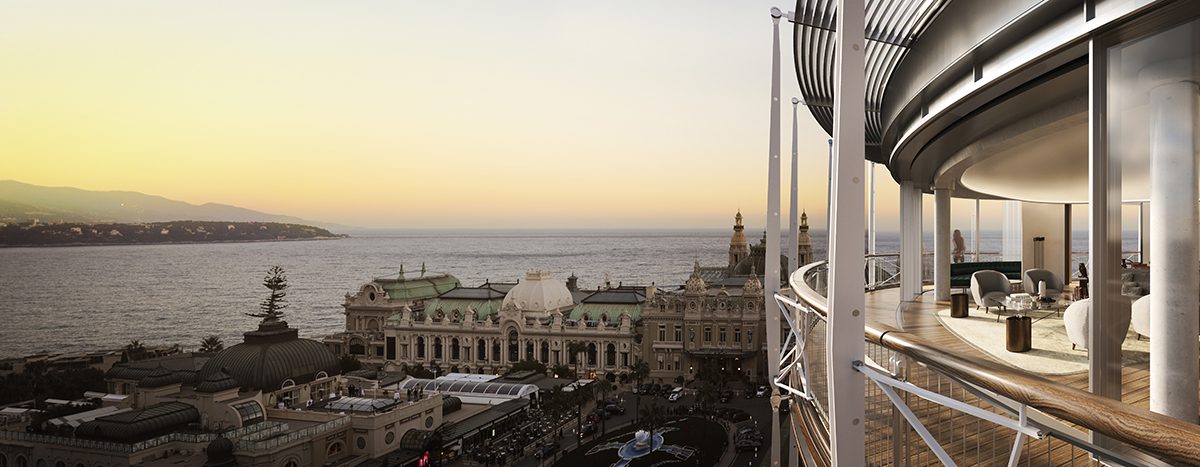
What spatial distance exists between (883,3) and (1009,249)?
12.8 metres

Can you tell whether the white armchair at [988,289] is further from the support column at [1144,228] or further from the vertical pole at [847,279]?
the vertical pole at [847,279]

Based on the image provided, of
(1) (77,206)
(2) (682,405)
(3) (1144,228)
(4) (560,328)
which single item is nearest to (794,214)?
(3) (1144,228)

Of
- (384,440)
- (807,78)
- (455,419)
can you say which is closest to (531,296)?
(455,419)

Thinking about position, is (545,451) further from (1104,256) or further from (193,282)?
(193,282)

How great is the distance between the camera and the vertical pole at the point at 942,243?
10.2 meters

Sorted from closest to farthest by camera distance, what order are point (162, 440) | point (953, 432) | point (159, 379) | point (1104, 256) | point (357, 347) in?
point (1104, 256), point (953, 432), point (162, 440), point (159, 379), point (357, 347)

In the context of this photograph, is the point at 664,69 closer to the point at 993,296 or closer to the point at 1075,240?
the point at 1075,240

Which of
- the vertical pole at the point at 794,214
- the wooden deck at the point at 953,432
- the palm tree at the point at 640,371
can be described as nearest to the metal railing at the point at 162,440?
the palm tree at the point at 640,371

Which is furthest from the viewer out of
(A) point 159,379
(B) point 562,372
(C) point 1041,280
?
(B) point 562,372

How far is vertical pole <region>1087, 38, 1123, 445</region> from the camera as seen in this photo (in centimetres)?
251

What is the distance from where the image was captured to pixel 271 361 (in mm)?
32500

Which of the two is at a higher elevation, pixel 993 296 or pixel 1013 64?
pixel 1013 64

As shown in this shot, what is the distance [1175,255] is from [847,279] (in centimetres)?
129

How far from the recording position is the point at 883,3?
5582 mm
